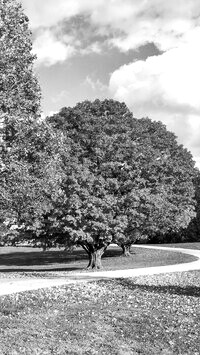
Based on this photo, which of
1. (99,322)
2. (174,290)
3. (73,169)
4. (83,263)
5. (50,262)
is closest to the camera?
(99,322)

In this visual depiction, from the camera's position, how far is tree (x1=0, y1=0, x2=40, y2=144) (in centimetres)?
2317

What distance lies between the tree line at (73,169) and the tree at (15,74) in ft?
0.16

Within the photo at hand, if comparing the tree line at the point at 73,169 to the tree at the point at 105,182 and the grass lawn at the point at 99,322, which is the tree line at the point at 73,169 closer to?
the tree at the point at 105,182

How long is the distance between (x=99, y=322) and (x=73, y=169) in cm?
2133

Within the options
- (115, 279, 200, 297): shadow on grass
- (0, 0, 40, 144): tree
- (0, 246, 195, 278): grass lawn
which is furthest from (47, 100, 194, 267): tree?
(115, 279, 200, 297): shadow on grass

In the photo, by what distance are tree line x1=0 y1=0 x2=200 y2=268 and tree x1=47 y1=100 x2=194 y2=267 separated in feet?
0.25

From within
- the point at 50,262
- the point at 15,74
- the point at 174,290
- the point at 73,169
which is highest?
the point at 15,74

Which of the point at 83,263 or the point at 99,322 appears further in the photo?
the point at 83,263

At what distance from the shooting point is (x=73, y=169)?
35188 mm

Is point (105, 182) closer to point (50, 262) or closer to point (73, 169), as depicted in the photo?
point (73, 169)

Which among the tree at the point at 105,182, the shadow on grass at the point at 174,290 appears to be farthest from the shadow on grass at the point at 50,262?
the shadow on grass at the point at 174,290

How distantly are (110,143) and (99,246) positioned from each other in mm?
8209

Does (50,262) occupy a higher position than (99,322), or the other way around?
(50,262)

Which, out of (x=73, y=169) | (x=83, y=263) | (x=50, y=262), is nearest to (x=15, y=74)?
(x=73, y=169)
